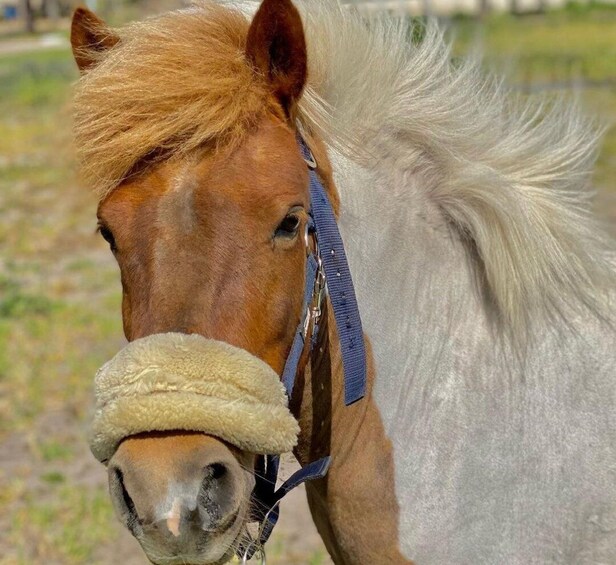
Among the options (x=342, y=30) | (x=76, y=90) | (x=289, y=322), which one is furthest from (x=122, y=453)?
(x=342, y=30)

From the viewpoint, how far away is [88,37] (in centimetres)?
214

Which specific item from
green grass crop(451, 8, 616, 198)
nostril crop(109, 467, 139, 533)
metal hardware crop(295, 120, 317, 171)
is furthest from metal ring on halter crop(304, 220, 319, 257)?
green grass crop(451, 8, 616, 198)

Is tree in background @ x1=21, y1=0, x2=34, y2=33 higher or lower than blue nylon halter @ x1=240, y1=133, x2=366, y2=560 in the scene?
lower

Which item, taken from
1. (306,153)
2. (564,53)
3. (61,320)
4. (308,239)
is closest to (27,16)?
(564,53)

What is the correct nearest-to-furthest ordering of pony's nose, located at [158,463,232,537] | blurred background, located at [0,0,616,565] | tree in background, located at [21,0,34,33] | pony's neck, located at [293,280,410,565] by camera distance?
pony's nose, located at [158,463,232,537] → pony's neck, located at [293,280,410,565] → blurred background, located at [0,0,616,565] → tree in background, located at [21,0,34,33]

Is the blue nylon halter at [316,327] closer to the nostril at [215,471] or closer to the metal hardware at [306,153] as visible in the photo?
the metal hardware at [306,153]

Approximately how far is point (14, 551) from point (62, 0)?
123 feet

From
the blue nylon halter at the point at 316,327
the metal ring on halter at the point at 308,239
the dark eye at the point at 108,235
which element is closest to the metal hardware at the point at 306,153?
the blue nylon halter at the point at 316,327

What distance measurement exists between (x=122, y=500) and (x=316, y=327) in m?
0.56

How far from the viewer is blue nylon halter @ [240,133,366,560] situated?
1.91m

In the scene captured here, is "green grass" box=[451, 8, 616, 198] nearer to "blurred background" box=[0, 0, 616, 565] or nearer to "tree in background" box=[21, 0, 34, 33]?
"blurred background" box=[0, 0, 616, 565]

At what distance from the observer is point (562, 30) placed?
24.0m

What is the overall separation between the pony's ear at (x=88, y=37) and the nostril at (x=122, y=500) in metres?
0.99

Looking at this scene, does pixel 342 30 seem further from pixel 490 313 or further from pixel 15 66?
pixel 15 66
